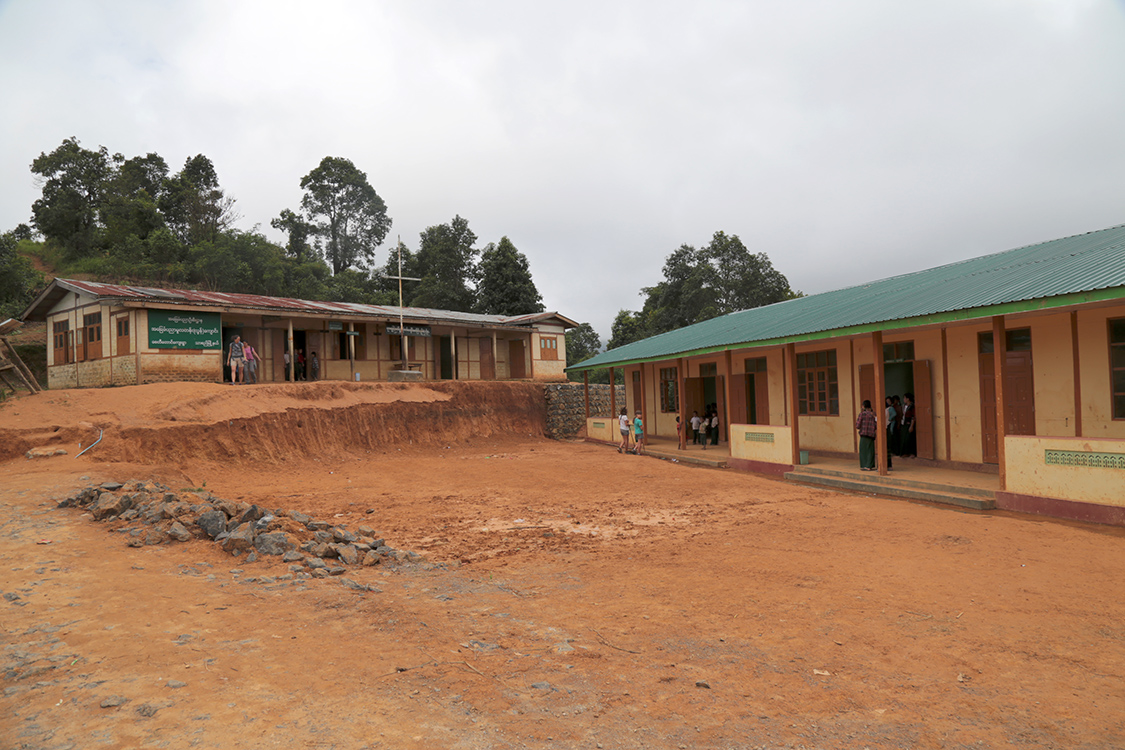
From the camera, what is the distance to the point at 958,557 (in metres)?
7.44

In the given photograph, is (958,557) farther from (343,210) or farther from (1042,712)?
(343,210)

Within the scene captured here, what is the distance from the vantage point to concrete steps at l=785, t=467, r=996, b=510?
10.2 metres

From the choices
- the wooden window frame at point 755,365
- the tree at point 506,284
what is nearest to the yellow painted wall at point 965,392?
the wooden window frame at point 755,365

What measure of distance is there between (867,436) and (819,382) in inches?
152

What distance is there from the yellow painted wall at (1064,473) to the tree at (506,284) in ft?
109

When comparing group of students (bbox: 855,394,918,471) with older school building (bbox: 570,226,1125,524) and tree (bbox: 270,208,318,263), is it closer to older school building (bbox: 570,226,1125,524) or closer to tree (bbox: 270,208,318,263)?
older school building (bbox: 570,226,1125,524)

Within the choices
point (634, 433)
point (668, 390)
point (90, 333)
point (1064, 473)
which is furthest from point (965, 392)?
point (90, 333)

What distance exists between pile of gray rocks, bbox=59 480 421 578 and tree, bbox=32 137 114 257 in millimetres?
37531

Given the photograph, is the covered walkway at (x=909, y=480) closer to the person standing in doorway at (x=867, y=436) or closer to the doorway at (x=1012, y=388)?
the person standing in doorway at (x=867, y=436)

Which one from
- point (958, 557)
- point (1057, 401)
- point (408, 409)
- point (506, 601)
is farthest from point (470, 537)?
point (408, 409)

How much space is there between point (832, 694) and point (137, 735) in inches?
162

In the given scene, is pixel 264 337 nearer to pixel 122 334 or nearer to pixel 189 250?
pixel 122 334

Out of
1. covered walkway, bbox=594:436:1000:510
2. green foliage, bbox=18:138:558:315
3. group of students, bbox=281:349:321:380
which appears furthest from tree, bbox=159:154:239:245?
covered walkway, bbox=594:436:1000:510

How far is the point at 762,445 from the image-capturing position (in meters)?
15.6
